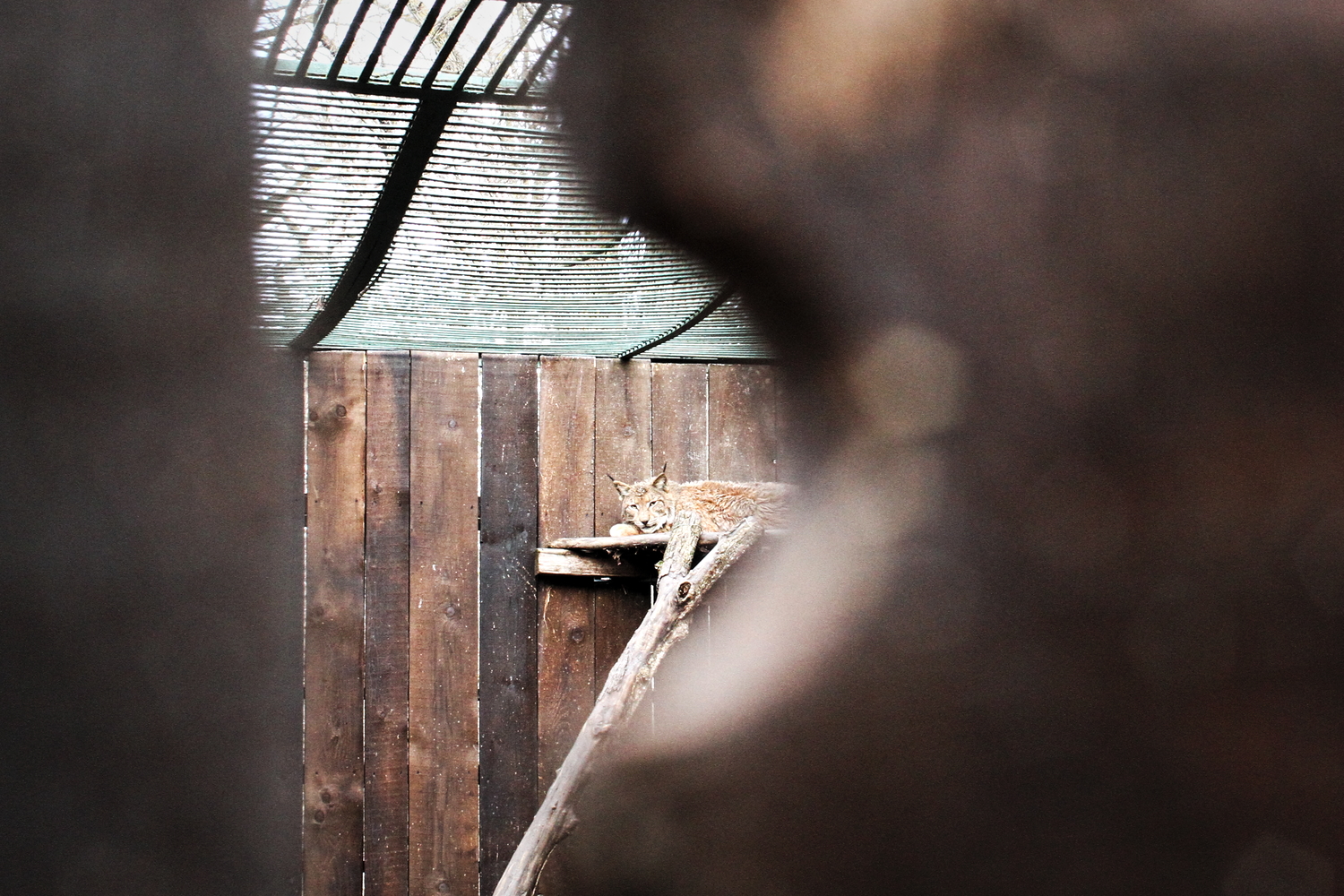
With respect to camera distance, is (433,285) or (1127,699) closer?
(1127,699)

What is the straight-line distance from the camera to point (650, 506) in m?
1.93

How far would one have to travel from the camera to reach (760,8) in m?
0.19

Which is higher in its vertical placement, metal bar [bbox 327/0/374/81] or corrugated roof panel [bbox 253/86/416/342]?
metal bar [bbox 327/0/374/81]

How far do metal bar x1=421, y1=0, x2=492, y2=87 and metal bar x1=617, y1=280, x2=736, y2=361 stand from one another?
92 mm

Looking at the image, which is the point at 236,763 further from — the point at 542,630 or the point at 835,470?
the point at 542,630

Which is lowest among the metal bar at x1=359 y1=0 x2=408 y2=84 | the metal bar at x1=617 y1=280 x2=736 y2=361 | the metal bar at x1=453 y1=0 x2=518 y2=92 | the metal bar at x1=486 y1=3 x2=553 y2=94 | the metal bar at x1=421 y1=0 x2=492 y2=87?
the metal bar at x1=617 y1=280 x2=736 y2=361

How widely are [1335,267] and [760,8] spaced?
133mm

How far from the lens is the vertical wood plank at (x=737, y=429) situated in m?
2.07

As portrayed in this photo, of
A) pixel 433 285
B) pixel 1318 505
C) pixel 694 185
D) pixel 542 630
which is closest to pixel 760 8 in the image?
pixel 694 185

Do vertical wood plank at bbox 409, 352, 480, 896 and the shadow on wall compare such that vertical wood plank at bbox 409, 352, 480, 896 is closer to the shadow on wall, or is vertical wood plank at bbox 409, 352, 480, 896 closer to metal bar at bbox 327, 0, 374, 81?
metal bar at bbox 327, 0, 374, 81

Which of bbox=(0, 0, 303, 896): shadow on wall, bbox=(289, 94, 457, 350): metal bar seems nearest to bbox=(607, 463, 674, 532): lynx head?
bbox=(289, 94, 457, 350): metal bar

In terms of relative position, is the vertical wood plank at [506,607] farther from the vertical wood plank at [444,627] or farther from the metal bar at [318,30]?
the metal bar at [318,30]

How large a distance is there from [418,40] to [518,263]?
0.33 meters

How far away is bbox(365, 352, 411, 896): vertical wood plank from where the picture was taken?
6.14 ft
